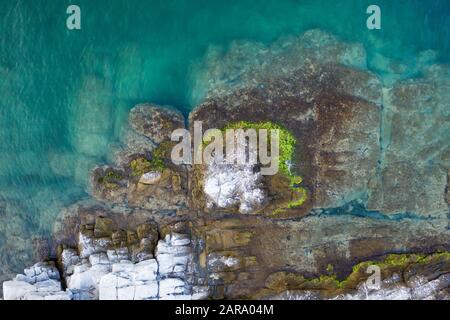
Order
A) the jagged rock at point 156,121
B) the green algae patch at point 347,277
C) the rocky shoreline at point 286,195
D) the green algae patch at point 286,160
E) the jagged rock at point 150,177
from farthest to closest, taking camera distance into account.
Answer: the jagged rock at point 156,121 < the jagged rock at point 150,177 < the green algae patch at point 286,160 < the rocky shoreline at point 286,195 < the green algae patch at point 347,277

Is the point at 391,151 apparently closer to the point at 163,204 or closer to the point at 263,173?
the point at 263,173

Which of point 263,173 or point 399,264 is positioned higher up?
point 263,173

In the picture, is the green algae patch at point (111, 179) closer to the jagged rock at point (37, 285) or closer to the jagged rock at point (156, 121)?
the jagged rock at point (156, 121)

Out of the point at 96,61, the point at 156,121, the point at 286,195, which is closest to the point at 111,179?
the point at 156,121

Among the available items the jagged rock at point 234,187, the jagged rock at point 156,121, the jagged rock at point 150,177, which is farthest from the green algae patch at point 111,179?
the jagged rock at point 234,187

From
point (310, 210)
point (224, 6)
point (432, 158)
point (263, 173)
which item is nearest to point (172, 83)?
point (224, 6)
